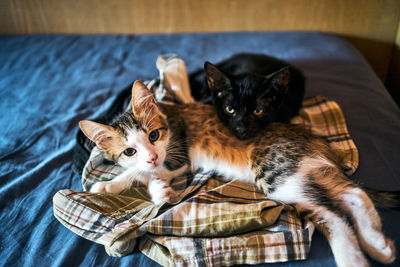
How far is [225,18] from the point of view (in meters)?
2.46

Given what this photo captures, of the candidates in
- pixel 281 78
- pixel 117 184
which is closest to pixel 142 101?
pixel 117 184

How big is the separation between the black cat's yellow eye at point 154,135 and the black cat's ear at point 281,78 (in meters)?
0.56

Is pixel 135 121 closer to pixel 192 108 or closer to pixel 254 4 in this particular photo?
pixel 192 108

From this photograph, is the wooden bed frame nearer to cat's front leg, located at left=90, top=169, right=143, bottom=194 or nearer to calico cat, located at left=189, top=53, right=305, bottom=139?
calico cat, located at left=189, top=53, right=305, bottom=139

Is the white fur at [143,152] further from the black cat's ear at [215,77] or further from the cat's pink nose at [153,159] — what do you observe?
the black cat's ear at [215,77]

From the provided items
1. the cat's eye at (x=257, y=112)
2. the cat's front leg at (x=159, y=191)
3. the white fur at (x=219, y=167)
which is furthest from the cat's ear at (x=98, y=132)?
the cat's eye at (x=257, y=112)

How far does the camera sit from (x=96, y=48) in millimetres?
2268

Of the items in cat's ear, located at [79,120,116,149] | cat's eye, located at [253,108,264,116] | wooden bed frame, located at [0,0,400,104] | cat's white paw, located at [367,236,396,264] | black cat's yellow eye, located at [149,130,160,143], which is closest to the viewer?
cat's white paw, located at [367,236,396,264]

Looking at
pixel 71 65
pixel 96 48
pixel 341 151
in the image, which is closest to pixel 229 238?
pixel 341 151

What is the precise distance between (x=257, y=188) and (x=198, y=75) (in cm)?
91

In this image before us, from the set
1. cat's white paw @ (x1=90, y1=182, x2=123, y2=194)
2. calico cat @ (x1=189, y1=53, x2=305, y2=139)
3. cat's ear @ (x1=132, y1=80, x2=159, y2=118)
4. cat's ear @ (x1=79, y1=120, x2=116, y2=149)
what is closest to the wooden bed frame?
calico cat @ (x1=189, y1=53, x2=305, y2=139)

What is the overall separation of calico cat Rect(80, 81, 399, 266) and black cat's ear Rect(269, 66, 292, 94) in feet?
0.59

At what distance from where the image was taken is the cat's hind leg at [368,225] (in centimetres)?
84

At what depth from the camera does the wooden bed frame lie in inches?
91.9
